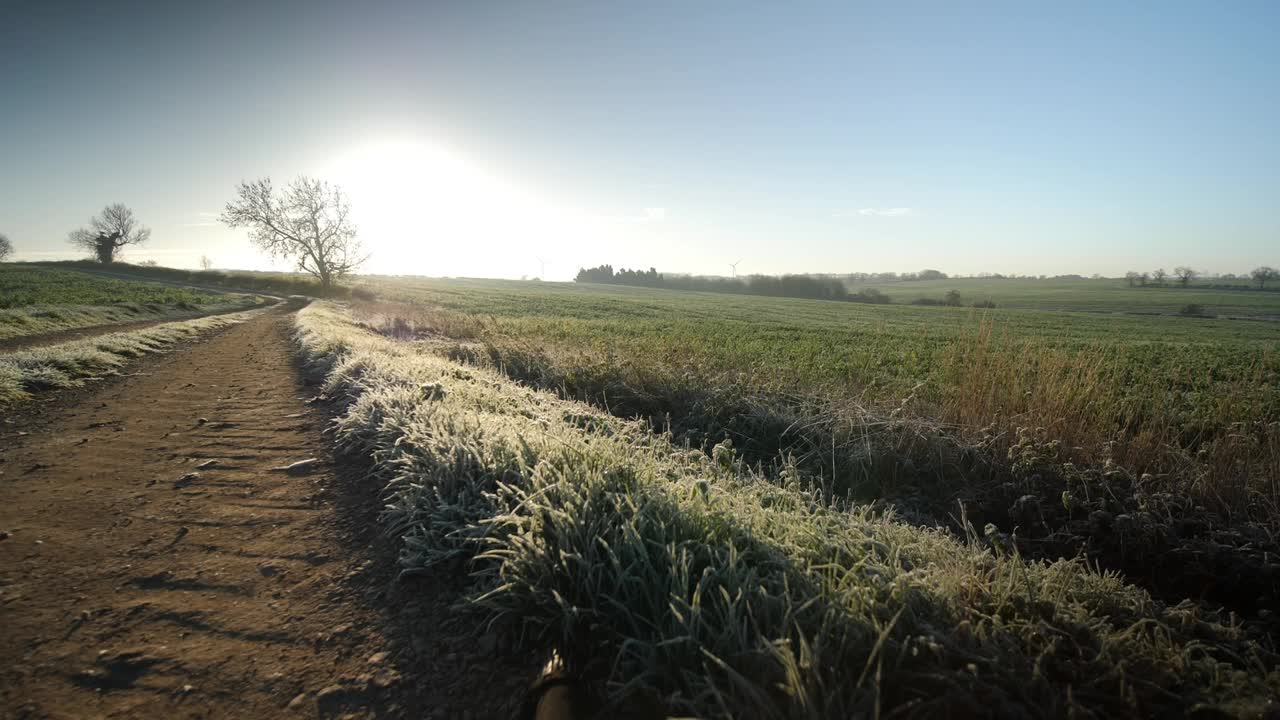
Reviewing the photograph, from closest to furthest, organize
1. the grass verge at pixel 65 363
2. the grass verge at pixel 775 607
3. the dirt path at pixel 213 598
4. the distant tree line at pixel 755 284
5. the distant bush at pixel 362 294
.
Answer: the grass verge at pixel 775 607 → the dirt path at pixel 213 598 → the grass verge at pixel 65 363 → the distant bush at pixel 362 294 → the distant tree line at pixel 755 284

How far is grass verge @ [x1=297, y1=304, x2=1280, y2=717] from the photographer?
1685mm

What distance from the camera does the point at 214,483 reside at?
3.97 meters

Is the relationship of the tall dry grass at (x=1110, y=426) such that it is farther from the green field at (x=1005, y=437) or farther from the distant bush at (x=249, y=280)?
Answer: the distant bush at (x=249, y=280)

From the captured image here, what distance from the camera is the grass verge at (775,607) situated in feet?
5.53

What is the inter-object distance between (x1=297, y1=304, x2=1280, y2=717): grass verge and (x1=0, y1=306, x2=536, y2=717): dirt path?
0.94ft

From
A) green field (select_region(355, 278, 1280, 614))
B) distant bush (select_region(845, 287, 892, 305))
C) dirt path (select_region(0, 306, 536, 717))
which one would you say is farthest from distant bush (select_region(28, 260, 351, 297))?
distant bush (select_region(845, 287, 892, 305))

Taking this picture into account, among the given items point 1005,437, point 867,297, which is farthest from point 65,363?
point 867,297

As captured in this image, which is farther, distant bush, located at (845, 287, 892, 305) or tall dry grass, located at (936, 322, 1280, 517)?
distant bush, located at (845, 287, 892, 305)

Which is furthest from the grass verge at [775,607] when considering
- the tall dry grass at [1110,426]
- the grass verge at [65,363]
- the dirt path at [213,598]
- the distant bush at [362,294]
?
the distant bush at [362,294]

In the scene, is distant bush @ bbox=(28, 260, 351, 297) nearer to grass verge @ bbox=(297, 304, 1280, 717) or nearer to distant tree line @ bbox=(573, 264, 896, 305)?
grass verge @ bbox=(297, 304, 1280, 717)

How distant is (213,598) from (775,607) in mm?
2875

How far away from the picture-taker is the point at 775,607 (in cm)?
202

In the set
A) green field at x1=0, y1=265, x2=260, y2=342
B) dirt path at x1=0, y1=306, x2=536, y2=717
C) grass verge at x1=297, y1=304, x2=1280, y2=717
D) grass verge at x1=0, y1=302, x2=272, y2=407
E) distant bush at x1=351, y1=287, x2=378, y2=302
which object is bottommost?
dirt path at x1=0, y1=306, x2=536, y2=717

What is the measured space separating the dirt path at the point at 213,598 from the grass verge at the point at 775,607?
0.29m
